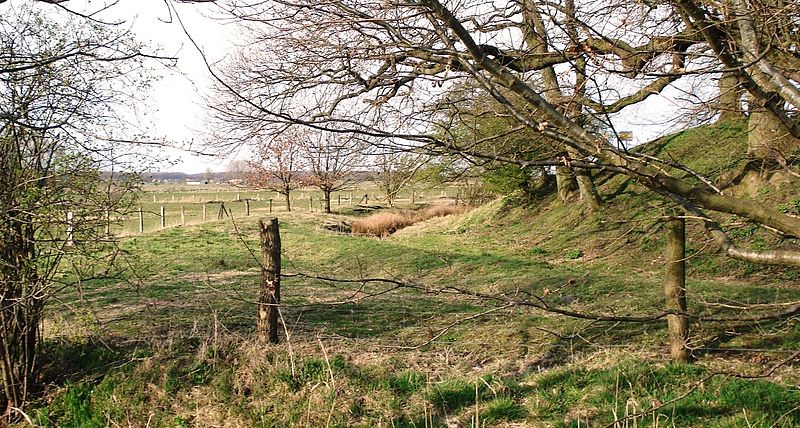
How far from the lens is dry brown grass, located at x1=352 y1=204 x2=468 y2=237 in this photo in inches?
926

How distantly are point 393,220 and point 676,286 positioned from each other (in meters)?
19.9

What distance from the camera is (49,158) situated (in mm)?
5359

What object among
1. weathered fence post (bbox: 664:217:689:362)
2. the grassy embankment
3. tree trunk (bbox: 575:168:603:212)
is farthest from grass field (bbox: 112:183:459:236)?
tree trunk (bbox: 575:168:603:212)

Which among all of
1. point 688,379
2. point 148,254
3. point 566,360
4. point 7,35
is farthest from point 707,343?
point 148,254

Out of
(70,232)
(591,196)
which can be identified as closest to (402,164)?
(70,232)

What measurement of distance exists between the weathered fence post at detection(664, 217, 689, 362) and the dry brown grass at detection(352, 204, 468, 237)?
17132mm

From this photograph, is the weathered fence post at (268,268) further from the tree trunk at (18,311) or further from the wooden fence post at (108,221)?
the tree trunk at (18,311)

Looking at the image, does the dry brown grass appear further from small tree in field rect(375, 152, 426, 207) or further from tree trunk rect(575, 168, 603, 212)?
small tree in field rect(375, 152, 426, 207)

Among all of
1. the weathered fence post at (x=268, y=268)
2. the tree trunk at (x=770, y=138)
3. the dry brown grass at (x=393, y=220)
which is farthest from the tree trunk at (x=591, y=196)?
the weathered fence post at (x=268, y=268)

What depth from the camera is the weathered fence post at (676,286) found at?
15.8 feet

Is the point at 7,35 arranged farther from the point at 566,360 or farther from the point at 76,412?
A: the point at 566,360

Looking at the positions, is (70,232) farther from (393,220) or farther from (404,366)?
(393,220)

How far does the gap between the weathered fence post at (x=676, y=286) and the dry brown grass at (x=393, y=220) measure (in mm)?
17132

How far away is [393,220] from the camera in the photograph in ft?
80.5
